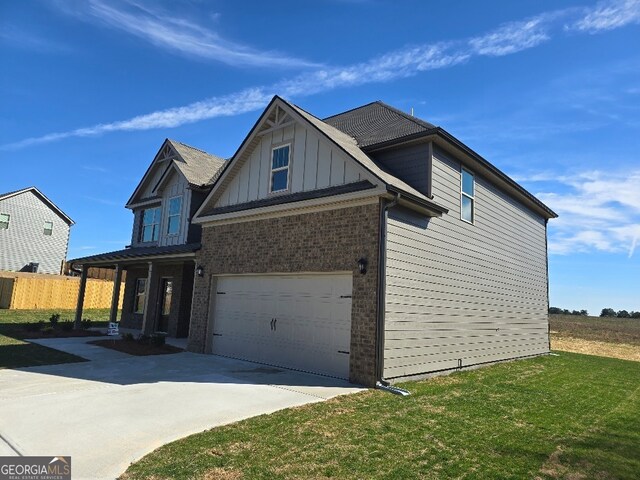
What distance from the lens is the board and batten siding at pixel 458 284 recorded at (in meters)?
9.54

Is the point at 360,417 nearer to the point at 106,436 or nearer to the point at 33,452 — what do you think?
the point at 106,436

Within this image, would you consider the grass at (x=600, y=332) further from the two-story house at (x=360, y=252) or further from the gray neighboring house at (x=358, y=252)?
the gray neighboring house at (x=358, y=252)

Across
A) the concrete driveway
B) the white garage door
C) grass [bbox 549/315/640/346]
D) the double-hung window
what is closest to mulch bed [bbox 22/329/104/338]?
the double-hung window

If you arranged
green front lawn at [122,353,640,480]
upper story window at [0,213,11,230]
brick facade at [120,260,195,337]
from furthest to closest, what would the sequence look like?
upper story window at [0,213,11,230] < brick facade at [120,260,195,337] < green front lawn at [122,353,640,480]

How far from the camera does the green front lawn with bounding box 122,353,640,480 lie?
15.0ft

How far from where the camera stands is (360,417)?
21.4ft

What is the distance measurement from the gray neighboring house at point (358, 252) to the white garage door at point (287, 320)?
0.04 meters

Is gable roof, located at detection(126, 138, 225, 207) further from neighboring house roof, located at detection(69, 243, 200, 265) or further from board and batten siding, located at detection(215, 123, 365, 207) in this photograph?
board and batten siding, located at detection(215, 123, 365, 207)

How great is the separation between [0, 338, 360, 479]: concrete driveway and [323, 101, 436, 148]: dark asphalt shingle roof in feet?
21.6

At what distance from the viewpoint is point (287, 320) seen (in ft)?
36.1

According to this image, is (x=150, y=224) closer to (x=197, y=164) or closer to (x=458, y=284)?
(x=197, y=164)

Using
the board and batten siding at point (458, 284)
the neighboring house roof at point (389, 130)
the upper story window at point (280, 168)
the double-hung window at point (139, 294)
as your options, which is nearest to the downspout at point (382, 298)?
the board and batten siding at point (458, 284)

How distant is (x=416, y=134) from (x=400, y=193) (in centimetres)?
219

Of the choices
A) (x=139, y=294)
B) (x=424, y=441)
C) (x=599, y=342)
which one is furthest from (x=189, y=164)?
(x=599, y=342)
